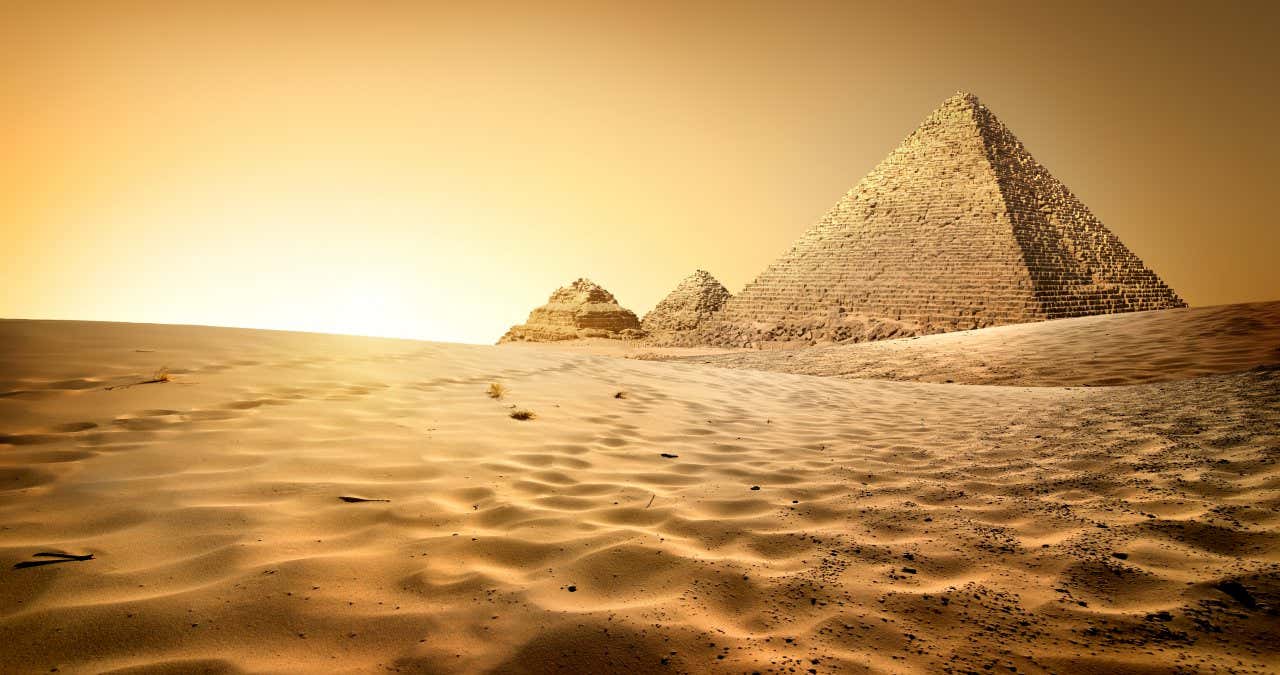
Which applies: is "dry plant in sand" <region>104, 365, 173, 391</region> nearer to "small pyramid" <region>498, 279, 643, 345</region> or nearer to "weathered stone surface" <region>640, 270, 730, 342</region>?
"small pyramid" <region>498, 279, 643, 345</region>

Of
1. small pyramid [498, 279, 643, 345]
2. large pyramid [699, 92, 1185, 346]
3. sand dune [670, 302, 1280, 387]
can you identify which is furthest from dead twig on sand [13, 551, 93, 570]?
small pyramid [498, 279, 643, 345]

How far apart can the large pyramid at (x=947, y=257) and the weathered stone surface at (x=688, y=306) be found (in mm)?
5034

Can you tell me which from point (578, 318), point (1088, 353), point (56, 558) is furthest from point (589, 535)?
point (578, 318)

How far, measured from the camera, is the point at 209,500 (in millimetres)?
2479

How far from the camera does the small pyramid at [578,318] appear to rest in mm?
45781

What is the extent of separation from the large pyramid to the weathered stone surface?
5034 millimetres

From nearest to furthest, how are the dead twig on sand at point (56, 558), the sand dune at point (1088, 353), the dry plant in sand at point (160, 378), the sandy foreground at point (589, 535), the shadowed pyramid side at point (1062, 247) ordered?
the sandy foreground at point (589, 535), the dead twig on sand at point (56, 558), the dry plant in sand at point (160, 378), the sand dune at point (1088, 353), the shadowed pyramid side at point (1062, 247)

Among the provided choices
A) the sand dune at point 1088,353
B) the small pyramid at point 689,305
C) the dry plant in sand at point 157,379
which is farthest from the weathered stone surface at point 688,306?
the dry plant in sand at point 157,379

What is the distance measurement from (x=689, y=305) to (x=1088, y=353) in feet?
124

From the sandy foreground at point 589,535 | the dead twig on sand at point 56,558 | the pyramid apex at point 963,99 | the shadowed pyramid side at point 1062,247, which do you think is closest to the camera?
the sandy foreground at point 589,535

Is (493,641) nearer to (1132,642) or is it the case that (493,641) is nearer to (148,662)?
(148,662)

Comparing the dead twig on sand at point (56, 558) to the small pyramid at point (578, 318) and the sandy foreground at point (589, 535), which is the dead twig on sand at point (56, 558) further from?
the small pyramid at point (578, 318)

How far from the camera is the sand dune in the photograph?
30.8 ft

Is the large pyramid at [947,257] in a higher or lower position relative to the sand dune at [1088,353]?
higher
